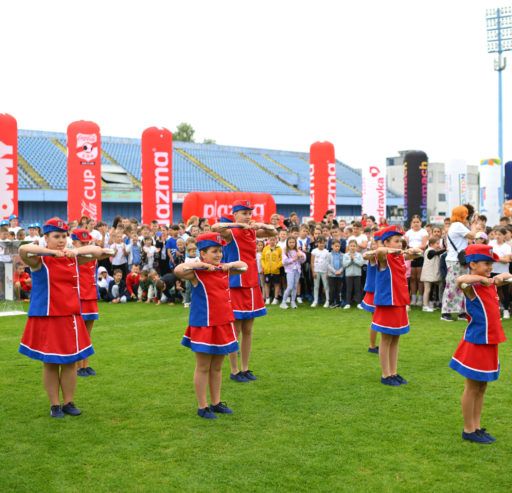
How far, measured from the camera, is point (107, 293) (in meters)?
14.0

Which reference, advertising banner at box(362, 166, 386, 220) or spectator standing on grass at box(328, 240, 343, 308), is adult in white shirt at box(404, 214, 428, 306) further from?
advertising banner at box(362, 166, 386, 220)

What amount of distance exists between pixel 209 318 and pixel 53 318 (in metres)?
1.36

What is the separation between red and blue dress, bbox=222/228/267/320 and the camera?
6762mm

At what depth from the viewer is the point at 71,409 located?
220 inches

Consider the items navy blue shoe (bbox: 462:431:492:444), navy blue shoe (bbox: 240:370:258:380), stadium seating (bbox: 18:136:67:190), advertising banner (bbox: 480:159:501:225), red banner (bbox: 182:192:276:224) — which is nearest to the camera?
navy blue shoe (bbox: 462:431:492:444)

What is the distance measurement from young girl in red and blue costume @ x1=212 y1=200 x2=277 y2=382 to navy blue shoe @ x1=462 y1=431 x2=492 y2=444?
2628 millimetres

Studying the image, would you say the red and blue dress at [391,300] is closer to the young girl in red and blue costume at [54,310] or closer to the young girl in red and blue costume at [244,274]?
the young girl in red and blue costume at [244,274]

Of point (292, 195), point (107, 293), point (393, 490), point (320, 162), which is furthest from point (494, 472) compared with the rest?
point (292, 195)

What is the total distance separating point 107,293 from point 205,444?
9.68 metres

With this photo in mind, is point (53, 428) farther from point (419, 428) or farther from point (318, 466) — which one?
point (419, 428)

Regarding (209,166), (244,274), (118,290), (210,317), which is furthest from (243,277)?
(209,166)

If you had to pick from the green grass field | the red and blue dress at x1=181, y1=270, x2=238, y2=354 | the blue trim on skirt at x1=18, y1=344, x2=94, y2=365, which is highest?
the red and blue dress at x1=181, y1=270, x2=238, y2=354

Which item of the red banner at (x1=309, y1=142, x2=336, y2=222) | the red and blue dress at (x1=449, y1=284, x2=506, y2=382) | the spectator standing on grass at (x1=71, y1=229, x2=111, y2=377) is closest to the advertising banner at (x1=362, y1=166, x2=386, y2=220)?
the red banner at (x1=309, y1=142, x2=336, y2=222)

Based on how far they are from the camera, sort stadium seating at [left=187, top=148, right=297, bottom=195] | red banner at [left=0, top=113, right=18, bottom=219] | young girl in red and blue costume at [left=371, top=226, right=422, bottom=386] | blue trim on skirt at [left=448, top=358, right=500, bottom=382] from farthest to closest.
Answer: stadium seating at [left=187, top=148, right=297, bottom=195] < red banner at [left=0, top=113, right=18, bottom=219] < young girl in red and blue costume at [left=371, top=226, right=422, bottom=386] < blue trim on skirt at [left=448, top=358, right=500, bottom=382]
